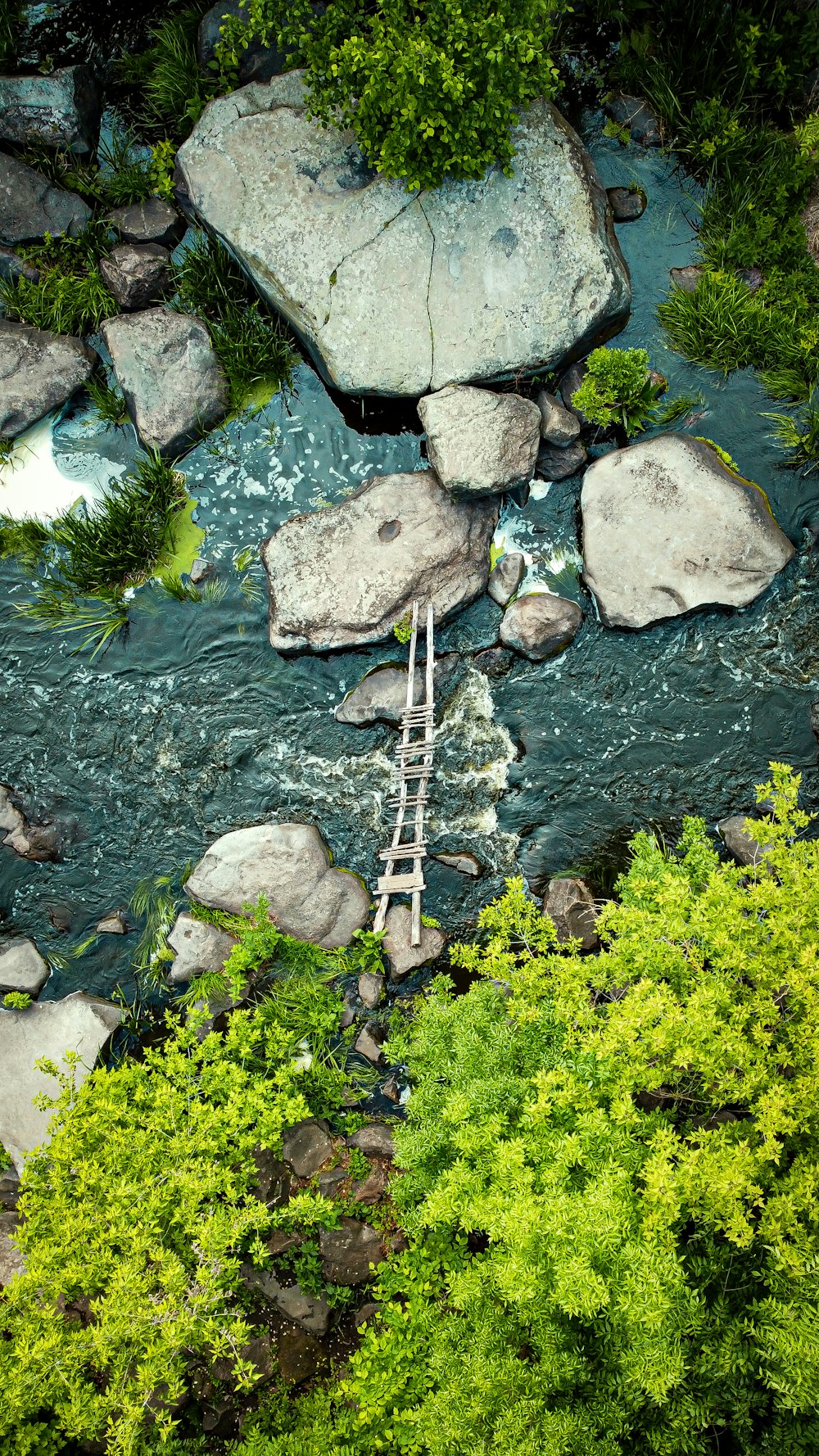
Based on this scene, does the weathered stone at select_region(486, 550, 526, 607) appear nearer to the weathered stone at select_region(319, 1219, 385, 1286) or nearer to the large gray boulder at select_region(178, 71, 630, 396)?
the large gray boulder at select_region(178, 71, 630, 396)

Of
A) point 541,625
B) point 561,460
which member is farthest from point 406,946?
point 561,460

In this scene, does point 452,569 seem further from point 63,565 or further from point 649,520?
point 63,565

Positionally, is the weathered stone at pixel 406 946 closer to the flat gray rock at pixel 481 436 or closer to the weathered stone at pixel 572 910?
the weathered stone at pixel 572 910

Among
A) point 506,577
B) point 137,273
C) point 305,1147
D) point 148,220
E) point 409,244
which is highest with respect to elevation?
point 148,220

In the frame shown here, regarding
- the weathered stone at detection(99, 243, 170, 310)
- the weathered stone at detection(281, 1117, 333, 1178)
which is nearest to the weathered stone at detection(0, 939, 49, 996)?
the weathered stone at detection(281, 1117, 333, 1178)

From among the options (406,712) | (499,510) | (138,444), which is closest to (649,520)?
(499,510)

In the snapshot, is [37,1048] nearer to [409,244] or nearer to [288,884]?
[288,884]

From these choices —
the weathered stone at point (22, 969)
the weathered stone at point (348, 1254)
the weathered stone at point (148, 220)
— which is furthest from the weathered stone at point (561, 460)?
the weathered stone at point (348, 1254)
